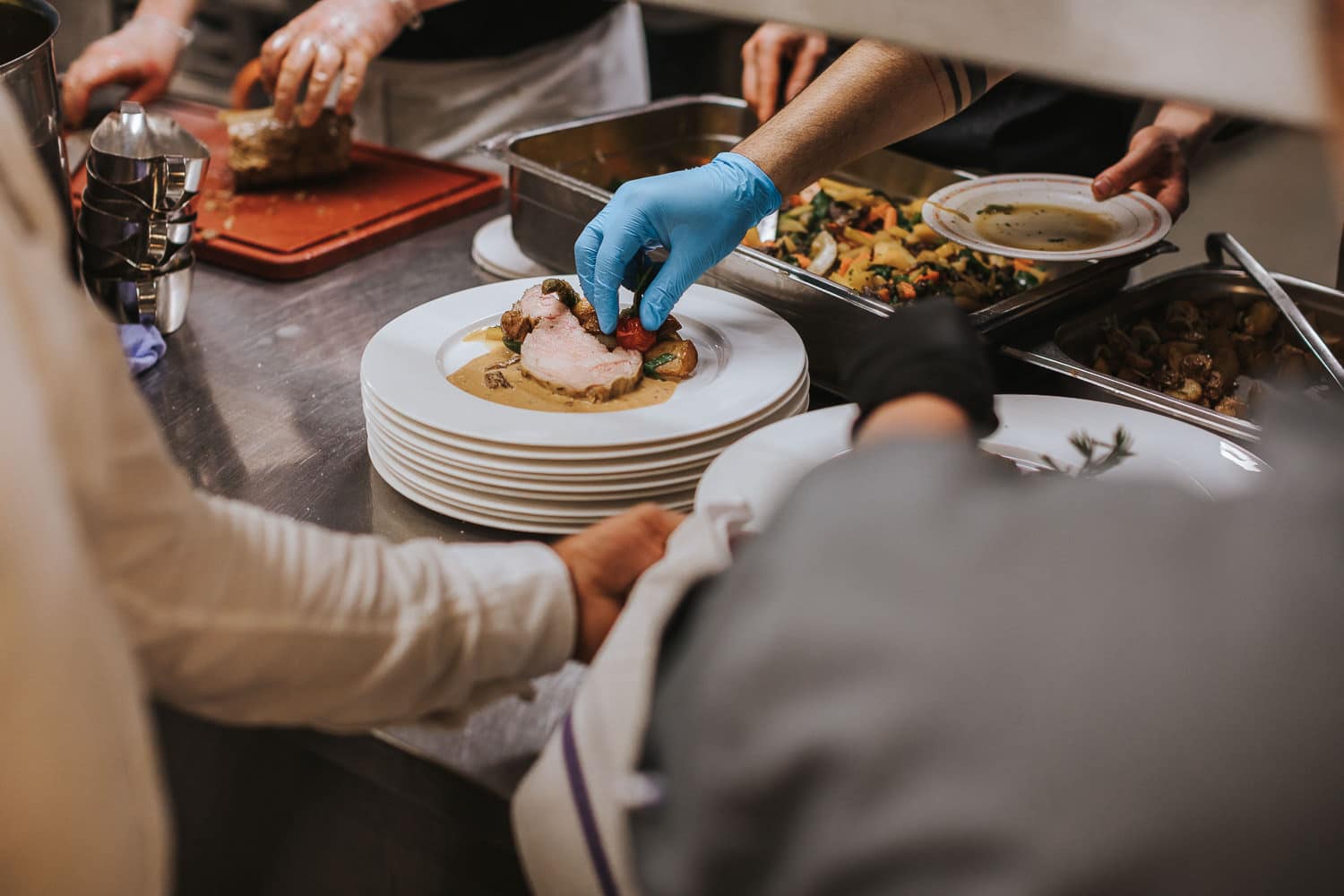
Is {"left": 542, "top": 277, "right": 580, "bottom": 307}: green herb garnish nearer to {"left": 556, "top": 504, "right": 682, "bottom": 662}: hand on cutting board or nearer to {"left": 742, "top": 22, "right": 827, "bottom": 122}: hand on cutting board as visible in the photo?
{"left": 556, "top": 504, "right": 682, "bottom": 662}: hand on cutting board

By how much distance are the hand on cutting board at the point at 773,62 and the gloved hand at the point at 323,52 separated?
0.73 metres

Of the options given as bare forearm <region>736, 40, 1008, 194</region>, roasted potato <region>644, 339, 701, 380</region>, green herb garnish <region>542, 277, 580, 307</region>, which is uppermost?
bare forearm <region>736, 40, 1008, 194</region>

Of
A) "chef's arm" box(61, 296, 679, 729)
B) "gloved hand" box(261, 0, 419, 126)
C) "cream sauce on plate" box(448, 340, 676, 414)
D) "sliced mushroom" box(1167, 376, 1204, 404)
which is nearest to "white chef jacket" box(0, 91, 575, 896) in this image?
→ "chef's arm" box(61, 296, 679, 729)

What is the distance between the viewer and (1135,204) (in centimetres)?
179

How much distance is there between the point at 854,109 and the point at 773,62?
0.67 metres

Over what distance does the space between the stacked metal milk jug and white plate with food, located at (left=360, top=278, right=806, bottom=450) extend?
1.26 feet

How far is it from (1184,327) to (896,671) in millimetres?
1237

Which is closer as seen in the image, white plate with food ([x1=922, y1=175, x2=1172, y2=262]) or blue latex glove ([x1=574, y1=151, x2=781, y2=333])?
blue latex glove ([x1=574, y1=151, x2=781, y2=333])

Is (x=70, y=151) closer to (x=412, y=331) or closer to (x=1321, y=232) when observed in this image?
(x=412, y=331)

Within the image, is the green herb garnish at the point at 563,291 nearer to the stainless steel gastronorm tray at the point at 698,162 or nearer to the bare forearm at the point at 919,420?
the stainless steel gastronorm tray at the point at 698,162

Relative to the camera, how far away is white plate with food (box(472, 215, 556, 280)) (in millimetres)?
1923

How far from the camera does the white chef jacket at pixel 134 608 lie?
612mm

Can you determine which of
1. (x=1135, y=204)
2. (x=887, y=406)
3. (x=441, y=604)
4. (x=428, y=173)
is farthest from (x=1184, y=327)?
(x=428, y=173)

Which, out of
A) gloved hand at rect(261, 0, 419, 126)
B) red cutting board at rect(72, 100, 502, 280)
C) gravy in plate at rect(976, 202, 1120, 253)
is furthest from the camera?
gloved hand at rect(261, 0, 419, 126)
